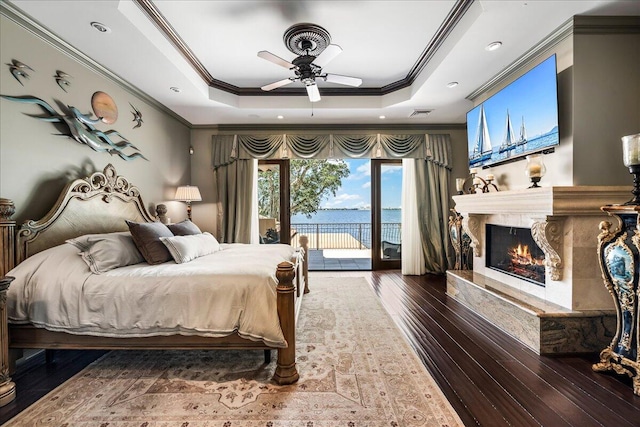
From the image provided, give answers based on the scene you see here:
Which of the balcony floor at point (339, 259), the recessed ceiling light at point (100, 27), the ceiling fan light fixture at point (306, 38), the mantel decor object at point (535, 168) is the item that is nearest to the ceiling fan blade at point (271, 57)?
the ceiling fan light fixture at point (306, 38)

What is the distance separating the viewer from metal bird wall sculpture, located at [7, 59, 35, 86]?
7.37 feet

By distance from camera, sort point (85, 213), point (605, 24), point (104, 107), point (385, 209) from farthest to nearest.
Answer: point (385, 209)
point (104, 107)
point (85, 213)
point (605, 24)

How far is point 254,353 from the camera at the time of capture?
252 centimetres

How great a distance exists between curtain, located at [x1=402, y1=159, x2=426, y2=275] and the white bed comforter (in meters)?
3.74

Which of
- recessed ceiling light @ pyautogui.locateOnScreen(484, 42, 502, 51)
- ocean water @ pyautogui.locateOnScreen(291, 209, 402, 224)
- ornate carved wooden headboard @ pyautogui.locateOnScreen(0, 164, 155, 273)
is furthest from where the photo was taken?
ocean water @ pyautogui.locateOnScreen(291, 209, 402, 224)

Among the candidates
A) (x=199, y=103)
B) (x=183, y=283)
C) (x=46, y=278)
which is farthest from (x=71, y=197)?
(x=199, y=103)

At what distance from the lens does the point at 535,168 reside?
2.68 m

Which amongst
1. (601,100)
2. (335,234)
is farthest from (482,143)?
(335,234)

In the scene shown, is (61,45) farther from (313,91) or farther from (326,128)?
(326,128)

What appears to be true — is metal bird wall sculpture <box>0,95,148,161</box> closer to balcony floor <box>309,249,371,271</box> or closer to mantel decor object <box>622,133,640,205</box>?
balcony floor <box>309,249,371,271</box>

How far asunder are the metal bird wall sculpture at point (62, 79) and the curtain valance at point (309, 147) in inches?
101

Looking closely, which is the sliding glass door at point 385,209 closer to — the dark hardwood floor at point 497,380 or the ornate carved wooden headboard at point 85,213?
the dark hardwood floor at point 497,380

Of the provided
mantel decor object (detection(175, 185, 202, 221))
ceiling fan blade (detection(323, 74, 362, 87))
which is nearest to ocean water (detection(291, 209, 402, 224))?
mantel decor object (detection(175, 185, 202, 221))

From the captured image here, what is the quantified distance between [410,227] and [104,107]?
15.4 feet
